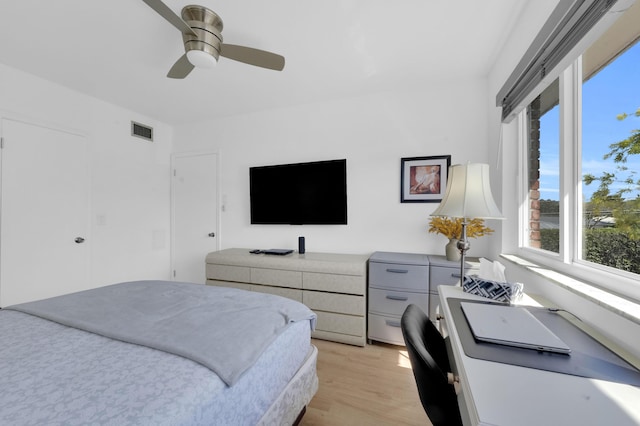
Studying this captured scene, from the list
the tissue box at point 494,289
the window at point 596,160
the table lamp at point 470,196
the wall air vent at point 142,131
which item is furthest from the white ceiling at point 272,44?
the tissue box at point 494,289

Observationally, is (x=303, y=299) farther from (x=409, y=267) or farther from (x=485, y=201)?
(x=485, y=201)

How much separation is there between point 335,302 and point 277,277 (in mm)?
→ 634

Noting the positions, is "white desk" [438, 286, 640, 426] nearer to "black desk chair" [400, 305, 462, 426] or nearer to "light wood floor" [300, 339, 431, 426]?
"black desk chair" [400, 305, 462, 426]

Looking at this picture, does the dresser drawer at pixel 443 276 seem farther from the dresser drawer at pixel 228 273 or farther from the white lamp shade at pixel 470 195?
the dresser drawer at pixel 228 273

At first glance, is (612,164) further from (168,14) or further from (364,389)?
(168,14)

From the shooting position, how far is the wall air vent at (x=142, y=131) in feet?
10.2

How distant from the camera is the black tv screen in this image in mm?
2730

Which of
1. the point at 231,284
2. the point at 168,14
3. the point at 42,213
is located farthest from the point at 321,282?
the point at 42,213

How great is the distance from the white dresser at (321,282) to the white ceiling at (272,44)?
5.80 ft

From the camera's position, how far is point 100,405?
0.68 m

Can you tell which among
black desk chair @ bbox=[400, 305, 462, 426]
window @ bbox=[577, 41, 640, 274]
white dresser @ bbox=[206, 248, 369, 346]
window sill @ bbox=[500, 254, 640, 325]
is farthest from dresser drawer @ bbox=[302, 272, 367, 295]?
window @ bbox=[577, 41, 640, 274]

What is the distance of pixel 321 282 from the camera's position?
2338 mm

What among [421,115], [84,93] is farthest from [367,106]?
[84,93]

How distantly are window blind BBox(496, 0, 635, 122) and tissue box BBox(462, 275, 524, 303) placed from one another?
1034mm
